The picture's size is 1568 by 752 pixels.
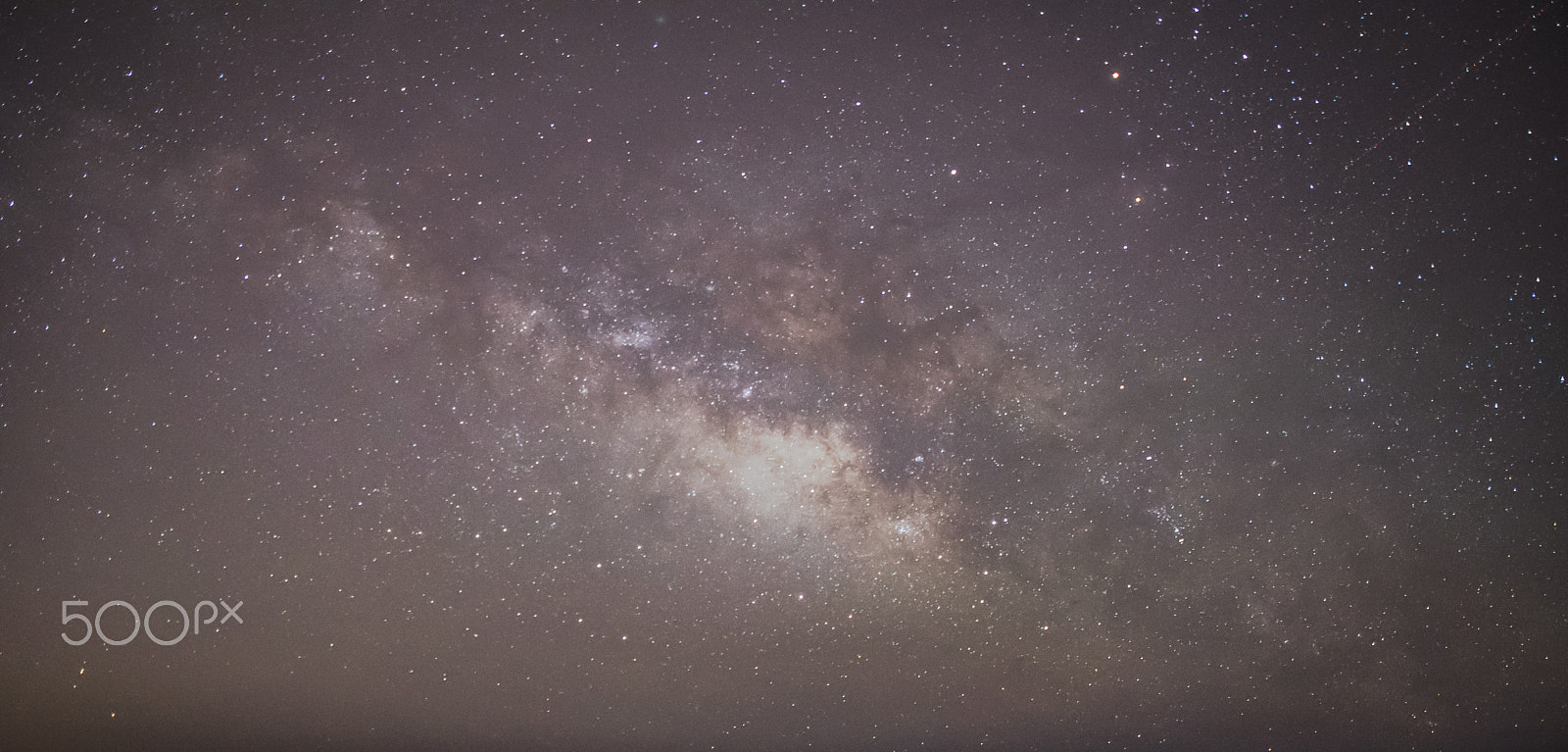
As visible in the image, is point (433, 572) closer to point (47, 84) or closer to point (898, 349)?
point (898, 349)

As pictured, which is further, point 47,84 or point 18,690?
point 18,690

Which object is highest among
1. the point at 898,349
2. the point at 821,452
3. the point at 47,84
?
the point at 47,84

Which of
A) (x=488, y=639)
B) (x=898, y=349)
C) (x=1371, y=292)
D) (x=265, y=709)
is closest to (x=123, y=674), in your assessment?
(x=265, y=709)

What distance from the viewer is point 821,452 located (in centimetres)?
244

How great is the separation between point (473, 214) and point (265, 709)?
2252 mm

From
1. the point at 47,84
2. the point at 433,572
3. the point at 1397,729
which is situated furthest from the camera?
the point at 1397,729

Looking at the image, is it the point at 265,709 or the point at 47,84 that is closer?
the point at 47,84

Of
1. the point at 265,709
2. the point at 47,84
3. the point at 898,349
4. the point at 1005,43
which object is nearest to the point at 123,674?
the point at 265,709

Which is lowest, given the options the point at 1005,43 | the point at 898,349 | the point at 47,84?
the point at 898,349

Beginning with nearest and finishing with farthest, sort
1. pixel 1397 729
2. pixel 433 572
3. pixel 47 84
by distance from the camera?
pixel 47 84, pixel 433 572, pixel 1397 729

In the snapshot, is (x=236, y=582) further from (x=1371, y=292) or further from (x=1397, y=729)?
(x=1397, y=729)

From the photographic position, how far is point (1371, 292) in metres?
2.43

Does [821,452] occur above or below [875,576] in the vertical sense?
above

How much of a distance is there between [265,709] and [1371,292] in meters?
4.92
